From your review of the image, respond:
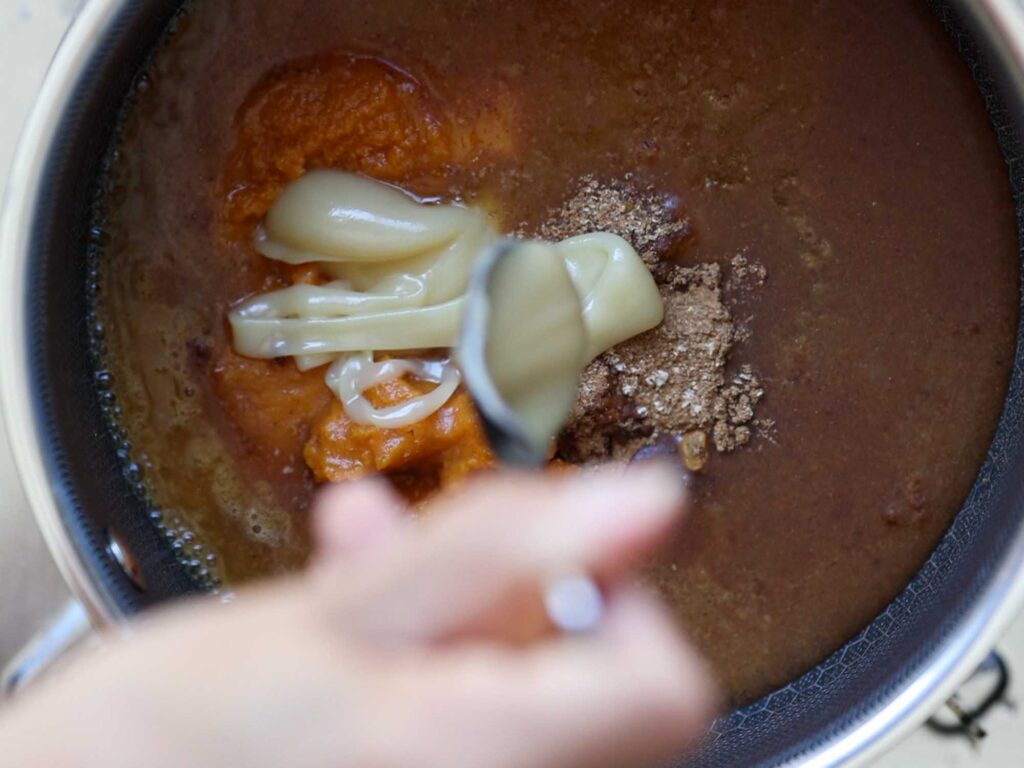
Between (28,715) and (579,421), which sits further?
(579,421)

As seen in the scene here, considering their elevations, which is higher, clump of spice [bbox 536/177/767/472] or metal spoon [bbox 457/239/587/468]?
metal spoon [bbox 457/239/587/468]

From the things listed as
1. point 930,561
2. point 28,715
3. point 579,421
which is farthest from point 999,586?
point 28,715

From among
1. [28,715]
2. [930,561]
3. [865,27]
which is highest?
[865,27]

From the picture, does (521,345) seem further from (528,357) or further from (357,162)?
(357,162)

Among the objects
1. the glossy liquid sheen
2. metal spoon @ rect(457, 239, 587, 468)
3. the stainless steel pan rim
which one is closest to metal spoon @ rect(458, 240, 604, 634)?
metal spoon @ rect(457, 239, 587, 468)

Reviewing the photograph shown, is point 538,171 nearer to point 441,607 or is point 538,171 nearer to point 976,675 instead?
point 441,607

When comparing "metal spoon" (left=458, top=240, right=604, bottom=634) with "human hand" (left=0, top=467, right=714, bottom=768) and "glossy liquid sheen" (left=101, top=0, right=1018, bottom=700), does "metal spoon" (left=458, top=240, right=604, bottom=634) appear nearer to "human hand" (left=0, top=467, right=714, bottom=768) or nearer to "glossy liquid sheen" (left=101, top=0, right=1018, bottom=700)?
"human hand" (left=0, top=467, right=714, bottom=768)
